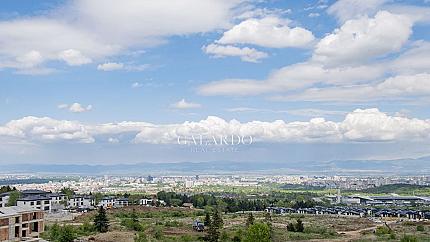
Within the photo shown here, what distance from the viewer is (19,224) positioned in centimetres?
3453

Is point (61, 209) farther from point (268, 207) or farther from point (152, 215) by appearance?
point (268, 207)

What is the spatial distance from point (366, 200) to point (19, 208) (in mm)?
73995

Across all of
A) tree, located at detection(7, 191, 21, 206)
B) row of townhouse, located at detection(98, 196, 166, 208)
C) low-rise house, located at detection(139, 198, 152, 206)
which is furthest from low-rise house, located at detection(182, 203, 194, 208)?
tree, located at detection(7, 191, 21, 206)

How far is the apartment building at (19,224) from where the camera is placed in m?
33.6

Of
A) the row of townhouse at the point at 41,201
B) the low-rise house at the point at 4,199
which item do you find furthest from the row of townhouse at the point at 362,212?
the low-rise house at the point at 4,199

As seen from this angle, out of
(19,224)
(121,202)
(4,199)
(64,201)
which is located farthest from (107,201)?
(19,224)

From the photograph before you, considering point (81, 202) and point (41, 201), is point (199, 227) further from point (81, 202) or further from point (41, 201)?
point (81, 202)

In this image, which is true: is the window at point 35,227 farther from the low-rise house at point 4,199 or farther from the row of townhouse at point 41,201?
the low-rise house at point 4,199

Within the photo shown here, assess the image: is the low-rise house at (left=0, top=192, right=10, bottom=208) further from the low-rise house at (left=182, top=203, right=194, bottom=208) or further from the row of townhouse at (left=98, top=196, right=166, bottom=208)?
the low-rise house at (left=182, top=203, right=194, bottom=208)

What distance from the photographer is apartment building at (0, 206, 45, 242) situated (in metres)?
33.6

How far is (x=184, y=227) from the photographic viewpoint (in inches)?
1903

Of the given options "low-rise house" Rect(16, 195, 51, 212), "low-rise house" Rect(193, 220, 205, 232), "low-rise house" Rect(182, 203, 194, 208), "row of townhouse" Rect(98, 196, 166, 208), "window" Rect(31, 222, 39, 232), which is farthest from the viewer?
"row of townhouse" Rect(98, 196, 166, 208)

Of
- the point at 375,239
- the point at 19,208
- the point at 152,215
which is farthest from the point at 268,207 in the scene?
the point at 19,208

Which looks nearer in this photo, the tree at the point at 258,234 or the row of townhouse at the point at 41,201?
the tree at the point at 258,234
